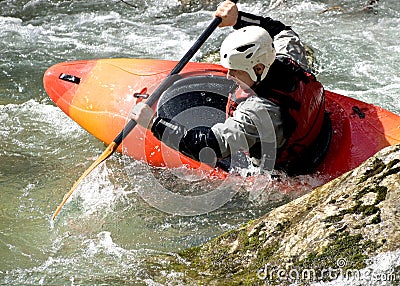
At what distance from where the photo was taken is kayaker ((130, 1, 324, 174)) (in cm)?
312

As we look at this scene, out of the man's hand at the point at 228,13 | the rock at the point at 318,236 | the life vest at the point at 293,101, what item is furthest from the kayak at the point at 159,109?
the rock at the point at 318,236

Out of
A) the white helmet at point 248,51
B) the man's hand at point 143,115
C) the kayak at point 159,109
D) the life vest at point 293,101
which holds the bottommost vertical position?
the kayak at point 159,109

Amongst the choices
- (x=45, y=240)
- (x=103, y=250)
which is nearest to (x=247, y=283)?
(x=103, y=250)

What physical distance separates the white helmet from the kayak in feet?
2.00

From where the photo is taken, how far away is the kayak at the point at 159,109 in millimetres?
3539

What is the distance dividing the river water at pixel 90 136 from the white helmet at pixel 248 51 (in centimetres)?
89

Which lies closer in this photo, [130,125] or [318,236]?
[318,236]

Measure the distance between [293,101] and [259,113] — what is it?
0.72 ft

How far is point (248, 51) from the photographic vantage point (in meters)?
3.09

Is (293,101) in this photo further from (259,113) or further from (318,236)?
(318,236)

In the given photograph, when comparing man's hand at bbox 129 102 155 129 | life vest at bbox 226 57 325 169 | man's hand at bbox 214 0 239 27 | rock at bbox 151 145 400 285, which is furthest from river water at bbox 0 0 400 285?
man's hand at bbox 214 0 239 27

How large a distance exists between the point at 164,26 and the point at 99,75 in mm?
2755

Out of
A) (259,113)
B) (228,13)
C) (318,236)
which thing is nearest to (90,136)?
(228,13)

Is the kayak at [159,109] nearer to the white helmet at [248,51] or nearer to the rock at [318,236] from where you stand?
the white helmet at [248,51]
